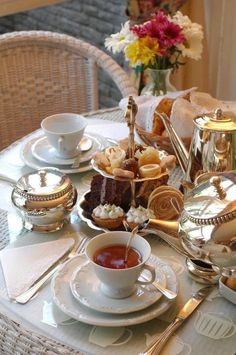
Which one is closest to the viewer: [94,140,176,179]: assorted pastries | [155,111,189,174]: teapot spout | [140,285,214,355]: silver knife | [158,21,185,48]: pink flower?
[140,285,214,355]: silver knife

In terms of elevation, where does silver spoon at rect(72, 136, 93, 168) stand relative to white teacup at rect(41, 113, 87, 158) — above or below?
Answer: below

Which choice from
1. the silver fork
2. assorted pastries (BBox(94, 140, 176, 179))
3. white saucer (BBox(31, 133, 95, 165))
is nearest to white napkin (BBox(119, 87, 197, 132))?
white saucer (BBox(31, 133, 95, 165))

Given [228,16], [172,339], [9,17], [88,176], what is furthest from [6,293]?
[9,17]

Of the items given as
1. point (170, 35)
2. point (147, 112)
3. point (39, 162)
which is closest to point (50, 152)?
point (39, 162)

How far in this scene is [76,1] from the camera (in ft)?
8.63

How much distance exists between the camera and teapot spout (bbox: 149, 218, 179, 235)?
0.91 m

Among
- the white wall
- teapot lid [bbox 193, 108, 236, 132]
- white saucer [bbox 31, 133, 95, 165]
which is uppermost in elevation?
teapot lid [bbox 193, 108, 236, 132]

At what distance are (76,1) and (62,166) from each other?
1.56 meters

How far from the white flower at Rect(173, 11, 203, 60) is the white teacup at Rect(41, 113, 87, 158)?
0.39m

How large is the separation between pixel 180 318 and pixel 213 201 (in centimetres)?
17

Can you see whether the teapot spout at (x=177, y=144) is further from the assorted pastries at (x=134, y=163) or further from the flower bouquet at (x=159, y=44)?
the flower bouquet at (x=159, y=44)

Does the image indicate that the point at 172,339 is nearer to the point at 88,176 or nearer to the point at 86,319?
the point at 86,319

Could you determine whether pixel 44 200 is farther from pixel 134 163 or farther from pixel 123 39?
pixel 123 39

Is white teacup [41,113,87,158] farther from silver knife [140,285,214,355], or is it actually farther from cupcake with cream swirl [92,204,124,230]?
silver knife [140,285,214,355]
